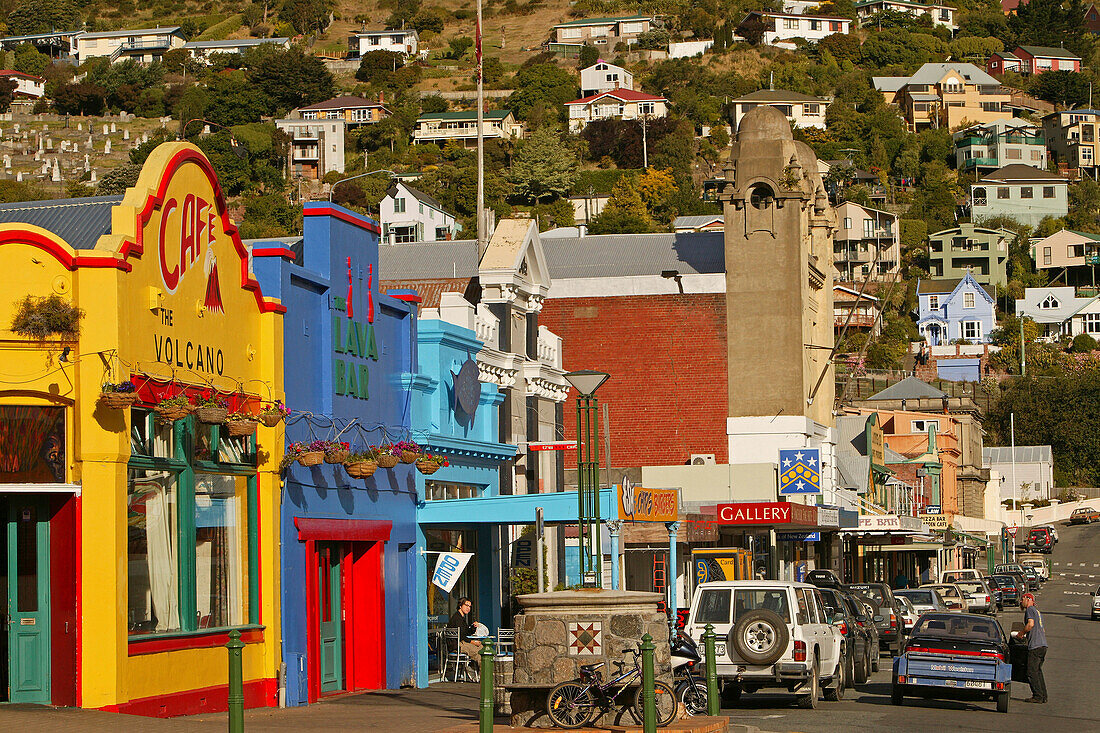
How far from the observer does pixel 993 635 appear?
905 inches

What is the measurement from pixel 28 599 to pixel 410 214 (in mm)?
116134

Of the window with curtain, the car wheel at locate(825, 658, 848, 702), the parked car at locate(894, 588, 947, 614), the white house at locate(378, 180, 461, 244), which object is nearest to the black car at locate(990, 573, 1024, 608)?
the parked car at locate(894, 588, 947, 614)

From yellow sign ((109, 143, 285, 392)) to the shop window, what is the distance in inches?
43.5

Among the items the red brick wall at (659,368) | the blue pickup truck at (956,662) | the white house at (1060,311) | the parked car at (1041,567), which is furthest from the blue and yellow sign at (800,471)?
the white house at (1060,311)

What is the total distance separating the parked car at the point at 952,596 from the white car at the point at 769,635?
19736mm

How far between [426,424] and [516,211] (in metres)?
122

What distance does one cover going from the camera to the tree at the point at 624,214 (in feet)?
420

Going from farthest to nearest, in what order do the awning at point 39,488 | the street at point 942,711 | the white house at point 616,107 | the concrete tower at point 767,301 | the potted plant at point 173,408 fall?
the white house at point 616,107 < the concrete tower at point 767,301 < the street at point 942,711 < the potted plant at point 173,408 < the awning at point 39,488

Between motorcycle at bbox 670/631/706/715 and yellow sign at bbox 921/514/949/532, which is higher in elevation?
yellow sign at bbox 921/514/949/532

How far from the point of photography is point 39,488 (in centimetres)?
1580

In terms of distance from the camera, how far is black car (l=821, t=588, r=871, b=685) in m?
25.6

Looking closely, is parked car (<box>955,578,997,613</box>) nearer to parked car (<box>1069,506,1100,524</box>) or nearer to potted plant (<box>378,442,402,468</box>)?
potted plant (<box>378,442,402,468</box>)

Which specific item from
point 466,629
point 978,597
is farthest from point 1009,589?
point 466,629

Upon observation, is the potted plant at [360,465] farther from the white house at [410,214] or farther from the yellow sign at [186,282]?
the white house at [410,214]
